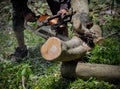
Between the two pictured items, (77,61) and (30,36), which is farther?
(30,36)

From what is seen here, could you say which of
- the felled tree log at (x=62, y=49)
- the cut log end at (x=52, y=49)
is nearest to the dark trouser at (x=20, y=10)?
the felled tree log at (x=62, y=49)

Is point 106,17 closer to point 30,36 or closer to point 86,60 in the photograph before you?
point 30,36

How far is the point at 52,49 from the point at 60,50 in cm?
18

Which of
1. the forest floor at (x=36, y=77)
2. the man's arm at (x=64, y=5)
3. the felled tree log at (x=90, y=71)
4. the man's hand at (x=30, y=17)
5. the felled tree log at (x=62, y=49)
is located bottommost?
the forest floor at (x=36, y=77)

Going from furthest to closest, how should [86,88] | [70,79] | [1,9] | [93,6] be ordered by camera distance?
[1,9], [93,6], [70,79], [86,88]

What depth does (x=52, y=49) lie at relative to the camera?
13.6 ft

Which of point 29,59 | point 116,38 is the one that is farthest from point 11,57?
point 116,38

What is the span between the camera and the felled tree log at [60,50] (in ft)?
13.3

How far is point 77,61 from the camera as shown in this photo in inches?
187

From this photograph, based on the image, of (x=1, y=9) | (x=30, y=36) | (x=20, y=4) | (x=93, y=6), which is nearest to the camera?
(x=20, y=4)

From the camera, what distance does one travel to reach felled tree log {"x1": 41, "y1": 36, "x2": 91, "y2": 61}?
405 centimetres

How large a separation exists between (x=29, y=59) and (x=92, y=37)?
1.65m

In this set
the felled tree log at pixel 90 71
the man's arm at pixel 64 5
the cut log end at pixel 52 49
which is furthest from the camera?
the man's arm at pixel 64 5

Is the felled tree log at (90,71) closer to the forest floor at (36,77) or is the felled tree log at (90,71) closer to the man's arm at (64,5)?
the forest floor at (36,77)
